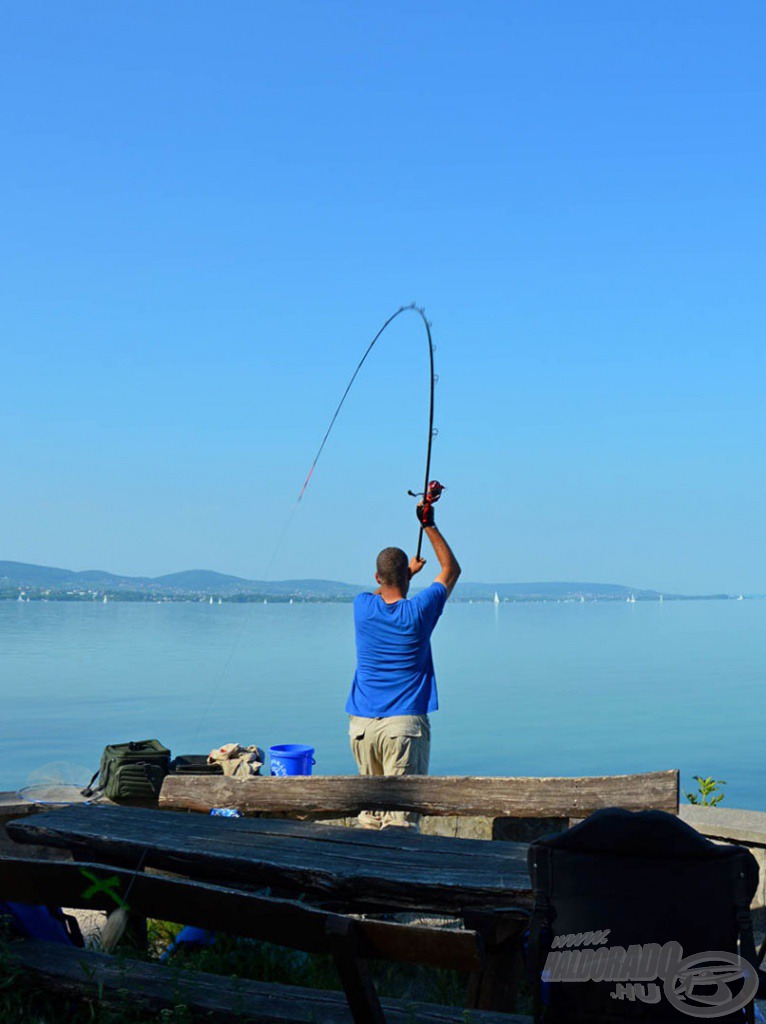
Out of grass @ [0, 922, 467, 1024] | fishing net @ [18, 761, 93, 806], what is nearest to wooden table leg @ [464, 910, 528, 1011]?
grass @ [0, 922, 467, 1024]

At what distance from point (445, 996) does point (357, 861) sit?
0.93 meters

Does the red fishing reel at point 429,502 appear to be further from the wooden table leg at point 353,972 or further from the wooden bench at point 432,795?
the wooden table leg at point 353,972

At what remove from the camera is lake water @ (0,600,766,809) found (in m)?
28.7

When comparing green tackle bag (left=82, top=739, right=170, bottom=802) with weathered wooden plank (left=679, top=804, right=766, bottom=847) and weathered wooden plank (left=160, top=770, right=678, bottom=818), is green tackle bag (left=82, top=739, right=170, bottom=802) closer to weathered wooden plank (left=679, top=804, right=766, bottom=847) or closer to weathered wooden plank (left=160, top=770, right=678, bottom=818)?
weathered wooden plank (left=160, top=770, right=678, bottom=818)

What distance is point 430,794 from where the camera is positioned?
5.37m

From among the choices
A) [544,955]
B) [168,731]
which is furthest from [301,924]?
[168,731]

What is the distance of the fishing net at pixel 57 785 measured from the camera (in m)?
6.67

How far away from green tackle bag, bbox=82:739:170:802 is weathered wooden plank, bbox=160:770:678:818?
2.21 ft

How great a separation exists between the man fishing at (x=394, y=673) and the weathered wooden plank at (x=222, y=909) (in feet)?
8.45

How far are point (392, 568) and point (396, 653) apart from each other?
19.1 inches

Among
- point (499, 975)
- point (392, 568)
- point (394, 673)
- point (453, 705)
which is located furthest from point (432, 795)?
point (453, 705)

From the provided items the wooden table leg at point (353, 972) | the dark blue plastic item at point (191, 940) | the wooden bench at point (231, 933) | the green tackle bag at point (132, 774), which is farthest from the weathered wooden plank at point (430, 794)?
the wooden table leg at point (353, 972)

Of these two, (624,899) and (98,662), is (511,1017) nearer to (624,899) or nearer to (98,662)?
(624,899)

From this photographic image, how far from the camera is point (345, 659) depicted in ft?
201
